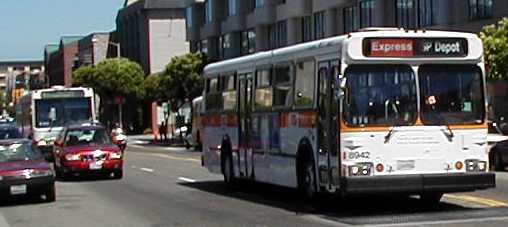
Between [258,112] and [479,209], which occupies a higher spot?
[258,112]

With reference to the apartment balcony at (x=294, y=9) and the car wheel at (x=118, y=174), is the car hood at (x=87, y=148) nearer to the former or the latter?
the car wheel at (x=118, y=174)

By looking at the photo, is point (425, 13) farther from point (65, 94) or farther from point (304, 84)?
point (304, 84)

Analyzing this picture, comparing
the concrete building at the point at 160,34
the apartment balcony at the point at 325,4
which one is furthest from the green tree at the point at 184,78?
the concrete building at the point at 160,34

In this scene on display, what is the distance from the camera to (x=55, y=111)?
134 feet

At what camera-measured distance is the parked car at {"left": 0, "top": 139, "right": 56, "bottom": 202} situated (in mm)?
21953

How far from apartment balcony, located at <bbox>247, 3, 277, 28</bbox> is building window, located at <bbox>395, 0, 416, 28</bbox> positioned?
16.4 m

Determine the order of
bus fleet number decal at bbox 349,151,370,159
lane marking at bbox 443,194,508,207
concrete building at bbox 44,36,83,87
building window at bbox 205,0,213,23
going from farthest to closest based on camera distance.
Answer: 1. concrete building at bbox 44,36,83,87
2. building window at bbox 205,0,213,23
3. lane marking at bbox 443,194,508,207
4. bus fleet number decal at bbox 349,151,370,159

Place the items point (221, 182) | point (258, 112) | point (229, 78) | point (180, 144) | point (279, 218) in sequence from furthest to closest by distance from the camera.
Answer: point (180, 144)
point (221, 182)
point (229, 78)
point (258, 112)
point (279, 218)

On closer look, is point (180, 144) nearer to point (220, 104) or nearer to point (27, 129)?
point (27, 129)

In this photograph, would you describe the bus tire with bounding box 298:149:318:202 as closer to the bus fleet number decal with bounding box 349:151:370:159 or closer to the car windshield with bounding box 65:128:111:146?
the bus fleet number decal with bounding box 349:151:370:159

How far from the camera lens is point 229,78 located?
2323 centimetres

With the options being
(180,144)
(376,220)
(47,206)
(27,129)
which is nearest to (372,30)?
(376,220)

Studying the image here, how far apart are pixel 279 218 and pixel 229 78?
6646 mm

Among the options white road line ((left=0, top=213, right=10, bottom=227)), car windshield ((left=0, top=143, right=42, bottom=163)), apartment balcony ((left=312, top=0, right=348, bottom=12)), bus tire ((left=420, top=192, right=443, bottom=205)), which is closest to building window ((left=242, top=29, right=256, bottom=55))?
apartment balcony ((left=312, top=0, right=348, bottom=12))
